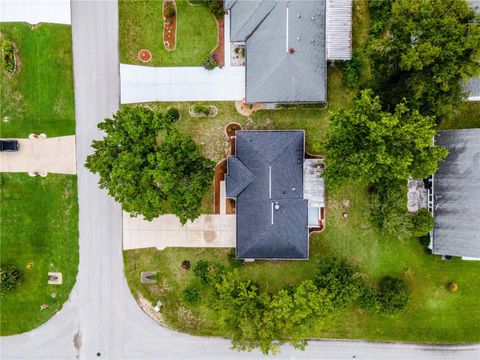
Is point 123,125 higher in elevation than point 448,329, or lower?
higher

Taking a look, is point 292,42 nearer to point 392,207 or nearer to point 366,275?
point 392,207

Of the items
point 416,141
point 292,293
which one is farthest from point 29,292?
point 416,141

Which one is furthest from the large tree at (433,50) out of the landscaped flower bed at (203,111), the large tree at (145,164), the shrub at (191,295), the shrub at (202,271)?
the shrub at (191,295)

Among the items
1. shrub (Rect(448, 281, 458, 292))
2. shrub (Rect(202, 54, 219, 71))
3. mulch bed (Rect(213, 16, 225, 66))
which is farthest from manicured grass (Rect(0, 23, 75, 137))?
shrub (Rect(448, 281, 458, 292))

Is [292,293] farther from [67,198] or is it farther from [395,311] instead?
[67,198]

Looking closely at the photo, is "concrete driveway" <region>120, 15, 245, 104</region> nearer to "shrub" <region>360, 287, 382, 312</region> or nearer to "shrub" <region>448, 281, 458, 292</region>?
"shrub" <region>360, 287, 382, 312</region>
